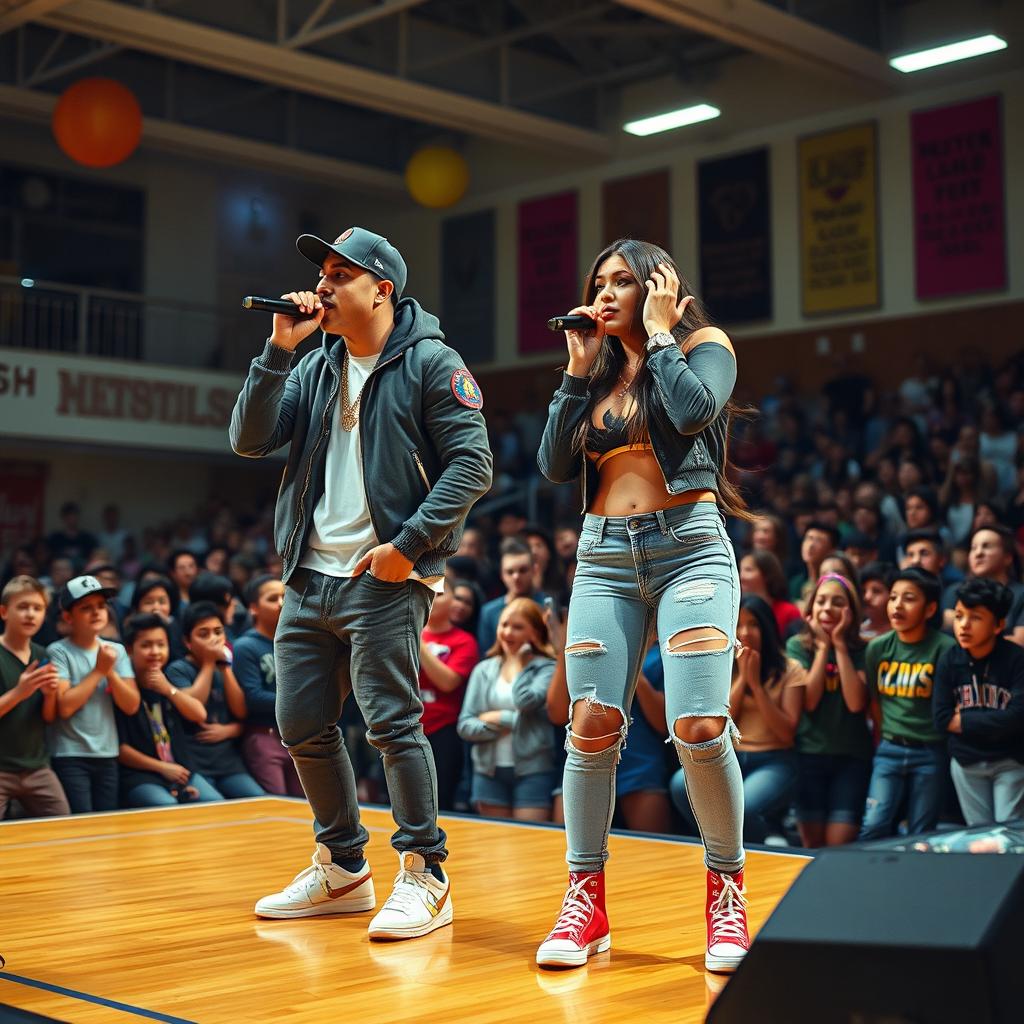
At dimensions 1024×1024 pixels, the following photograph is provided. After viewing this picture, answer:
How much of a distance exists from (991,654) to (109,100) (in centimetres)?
691

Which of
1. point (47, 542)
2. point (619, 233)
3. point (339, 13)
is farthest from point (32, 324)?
point (619, 233)

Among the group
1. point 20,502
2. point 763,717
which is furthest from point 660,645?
point 20,502

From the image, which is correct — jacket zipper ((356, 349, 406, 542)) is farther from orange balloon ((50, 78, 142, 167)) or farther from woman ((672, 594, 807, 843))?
orange balloon ((50, 78, 142, 167))

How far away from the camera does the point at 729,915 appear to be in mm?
2617

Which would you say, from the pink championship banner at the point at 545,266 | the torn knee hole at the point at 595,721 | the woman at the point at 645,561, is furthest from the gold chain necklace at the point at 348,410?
the pink championship banner at the point at 545,266

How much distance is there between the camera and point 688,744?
8.50 feet

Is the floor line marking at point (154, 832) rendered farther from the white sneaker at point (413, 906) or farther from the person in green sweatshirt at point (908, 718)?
the person in green sweatshirt at point (908, 718)

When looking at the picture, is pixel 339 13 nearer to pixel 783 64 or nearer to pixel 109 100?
pixel 109 100

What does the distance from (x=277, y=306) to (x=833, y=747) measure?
299 centimetres

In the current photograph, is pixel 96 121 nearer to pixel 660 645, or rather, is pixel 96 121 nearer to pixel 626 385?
pixel 626 385

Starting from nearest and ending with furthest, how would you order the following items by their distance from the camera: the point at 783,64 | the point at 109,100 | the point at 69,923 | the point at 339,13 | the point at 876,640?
1. the point at 69,923
2. the point at 876,640
3. the point at 109,100
4. the point at 339,13
5. the point at 783,64

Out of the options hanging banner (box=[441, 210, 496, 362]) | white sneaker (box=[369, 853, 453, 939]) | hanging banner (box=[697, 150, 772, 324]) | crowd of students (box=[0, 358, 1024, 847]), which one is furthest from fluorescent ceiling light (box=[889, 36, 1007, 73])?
white sneaker (box=[369, 853, 453, 939])

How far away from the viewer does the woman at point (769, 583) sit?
568cm

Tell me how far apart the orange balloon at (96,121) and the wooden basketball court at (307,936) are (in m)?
5.78
